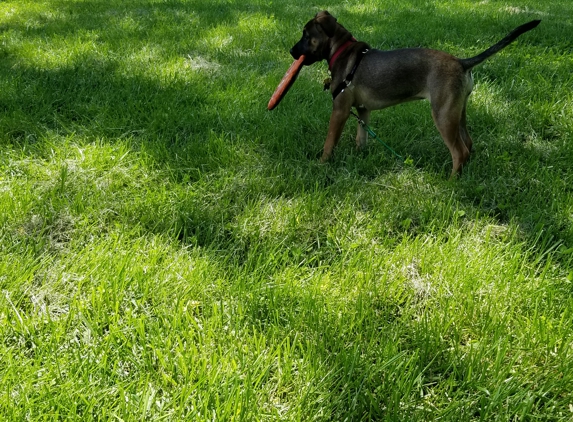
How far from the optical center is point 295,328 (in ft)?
6.75

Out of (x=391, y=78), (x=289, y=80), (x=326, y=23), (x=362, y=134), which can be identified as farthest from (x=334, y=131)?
(x=326, y=23)

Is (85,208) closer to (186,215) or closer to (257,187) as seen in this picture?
(186,215)

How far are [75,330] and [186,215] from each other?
1038 mm

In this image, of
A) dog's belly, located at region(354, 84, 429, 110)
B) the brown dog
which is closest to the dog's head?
the brown dog

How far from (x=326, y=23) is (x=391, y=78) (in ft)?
2.50

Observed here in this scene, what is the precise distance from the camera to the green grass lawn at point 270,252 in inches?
69.7

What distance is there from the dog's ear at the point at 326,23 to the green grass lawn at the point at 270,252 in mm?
775

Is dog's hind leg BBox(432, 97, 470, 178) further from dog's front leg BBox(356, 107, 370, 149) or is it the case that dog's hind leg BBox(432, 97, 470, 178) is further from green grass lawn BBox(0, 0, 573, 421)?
dog's front leg BBox(356, 107, 370, 149)

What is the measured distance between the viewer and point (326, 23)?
3.84 m

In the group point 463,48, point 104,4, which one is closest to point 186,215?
point 463,48

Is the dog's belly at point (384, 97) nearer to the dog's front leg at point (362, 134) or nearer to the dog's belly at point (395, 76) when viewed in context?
the dog's belly at point (395, 76)

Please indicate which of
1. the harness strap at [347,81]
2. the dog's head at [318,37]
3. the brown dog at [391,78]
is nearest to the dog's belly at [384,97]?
the brown dog at [391,78]

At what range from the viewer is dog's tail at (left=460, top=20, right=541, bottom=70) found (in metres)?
3.15

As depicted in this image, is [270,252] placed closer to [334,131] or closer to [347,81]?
[334,131]
